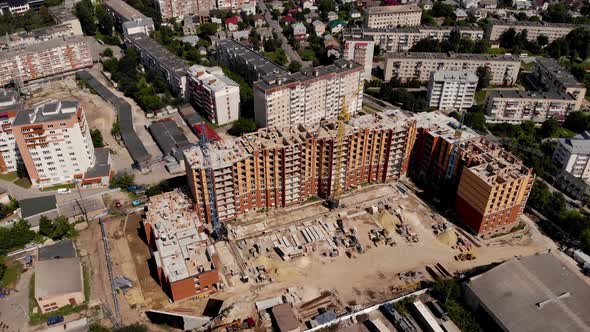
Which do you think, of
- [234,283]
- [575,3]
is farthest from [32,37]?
[575,3]

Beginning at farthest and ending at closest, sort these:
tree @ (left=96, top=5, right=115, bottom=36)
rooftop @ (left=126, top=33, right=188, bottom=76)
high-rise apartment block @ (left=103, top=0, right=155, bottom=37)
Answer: tree @ (left=96, top=5, right=115, bottom=36) → high-rise apartment block @ (left=103, top=0, right=155, bottom=37) → rooftop @ (left=126, top=33, right=188, bottom=76)

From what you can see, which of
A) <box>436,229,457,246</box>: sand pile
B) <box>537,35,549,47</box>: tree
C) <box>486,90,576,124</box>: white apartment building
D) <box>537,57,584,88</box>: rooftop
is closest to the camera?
<box>436,229,457,246</box>: sand pile

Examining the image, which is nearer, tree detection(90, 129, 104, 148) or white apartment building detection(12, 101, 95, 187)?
white apartment building detection(12, 101, 95, 187)

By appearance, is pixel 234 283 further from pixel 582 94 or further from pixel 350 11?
pixel 350 11

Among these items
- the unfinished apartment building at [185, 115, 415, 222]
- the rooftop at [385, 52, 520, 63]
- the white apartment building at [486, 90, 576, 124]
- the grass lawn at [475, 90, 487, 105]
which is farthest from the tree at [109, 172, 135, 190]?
the grass lawn at [475, 90, 487, 105]

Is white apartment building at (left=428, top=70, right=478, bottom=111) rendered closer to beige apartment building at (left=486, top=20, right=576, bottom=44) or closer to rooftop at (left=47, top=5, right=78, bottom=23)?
beige apartment building at (left=486, top=20, right=576, bottom=44)

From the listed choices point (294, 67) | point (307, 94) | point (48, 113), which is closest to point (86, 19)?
point (294, 67)

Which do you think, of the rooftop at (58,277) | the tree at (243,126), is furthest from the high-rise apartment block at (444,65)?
the rooftop at (58,277)
